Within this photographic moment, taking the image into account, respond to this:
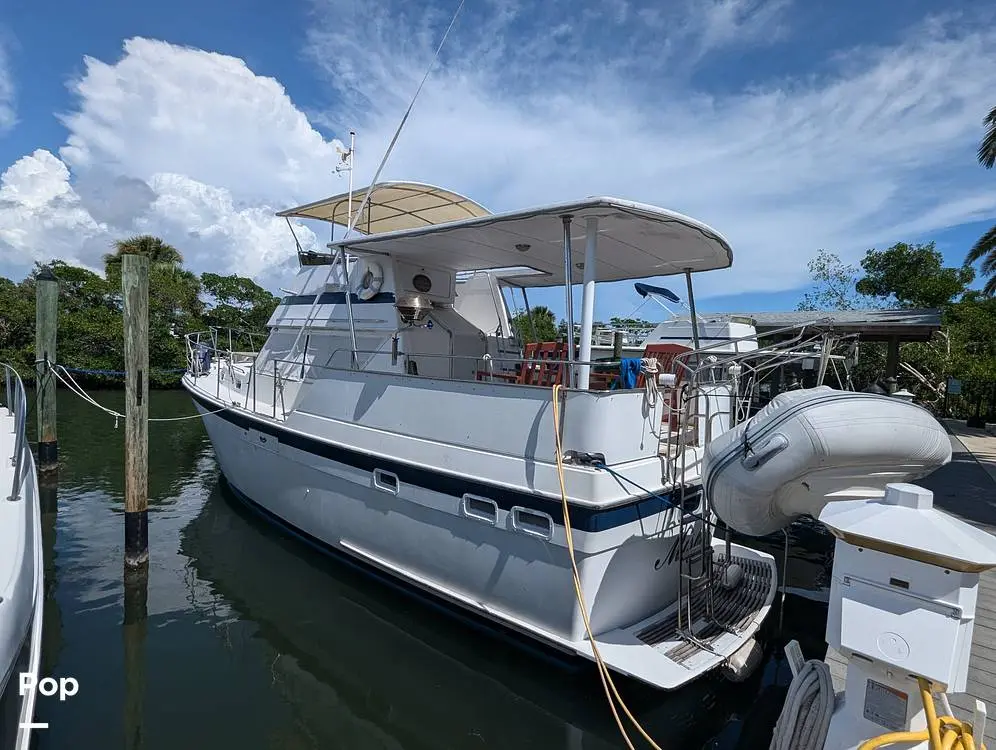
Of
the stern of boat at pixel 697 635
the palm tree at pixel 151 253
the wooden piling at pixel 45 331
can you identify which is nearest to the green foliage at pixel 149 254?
the palm tree at pixel 151 253

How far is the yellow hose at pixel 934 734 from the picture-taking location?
216 centimetres

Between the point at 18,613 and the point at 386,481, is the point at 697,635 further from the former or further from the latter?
the point at 18,613

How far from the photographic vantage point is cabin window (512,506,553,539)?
4418 mm

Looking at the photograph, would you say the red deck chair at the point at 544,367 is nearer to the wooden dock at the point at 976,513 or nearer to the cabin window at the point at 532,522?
the cabin window at the point at 532,522

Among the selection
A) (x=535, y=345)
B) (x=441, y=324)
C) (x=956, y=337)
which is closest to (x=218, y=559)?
(x=441, y=324)

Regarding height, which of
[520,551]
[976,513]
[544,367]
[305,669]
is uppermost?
[544,367]

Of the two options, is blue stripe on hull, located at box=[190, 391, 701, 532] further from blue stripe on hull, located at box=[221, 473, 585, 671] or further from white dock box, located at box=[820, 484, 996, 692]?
white dock box, located at box=[820, 484, 996, 692]

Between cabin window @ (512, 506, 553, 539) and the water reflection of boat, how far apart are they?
1383 millimetres

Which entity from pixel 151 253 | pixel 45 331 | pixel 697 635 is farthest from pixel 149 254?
pixel 697 635

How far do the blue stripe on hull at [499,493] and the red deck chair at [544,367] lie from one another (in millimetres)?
1150

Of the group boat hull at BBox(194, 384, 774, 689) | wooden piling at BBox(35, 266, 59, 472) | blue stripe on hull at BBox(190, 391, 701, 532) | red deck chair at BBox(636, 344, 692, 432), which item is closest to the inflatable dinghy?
blue stripe on hull at BBox(190, 391, 701, 532)

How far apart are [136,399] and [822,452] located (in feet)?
22.1

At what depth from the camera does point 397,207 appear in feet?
28.5

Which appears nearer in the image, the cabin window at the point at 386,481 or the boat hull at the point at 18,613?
the boat hull at the point at 18,613
